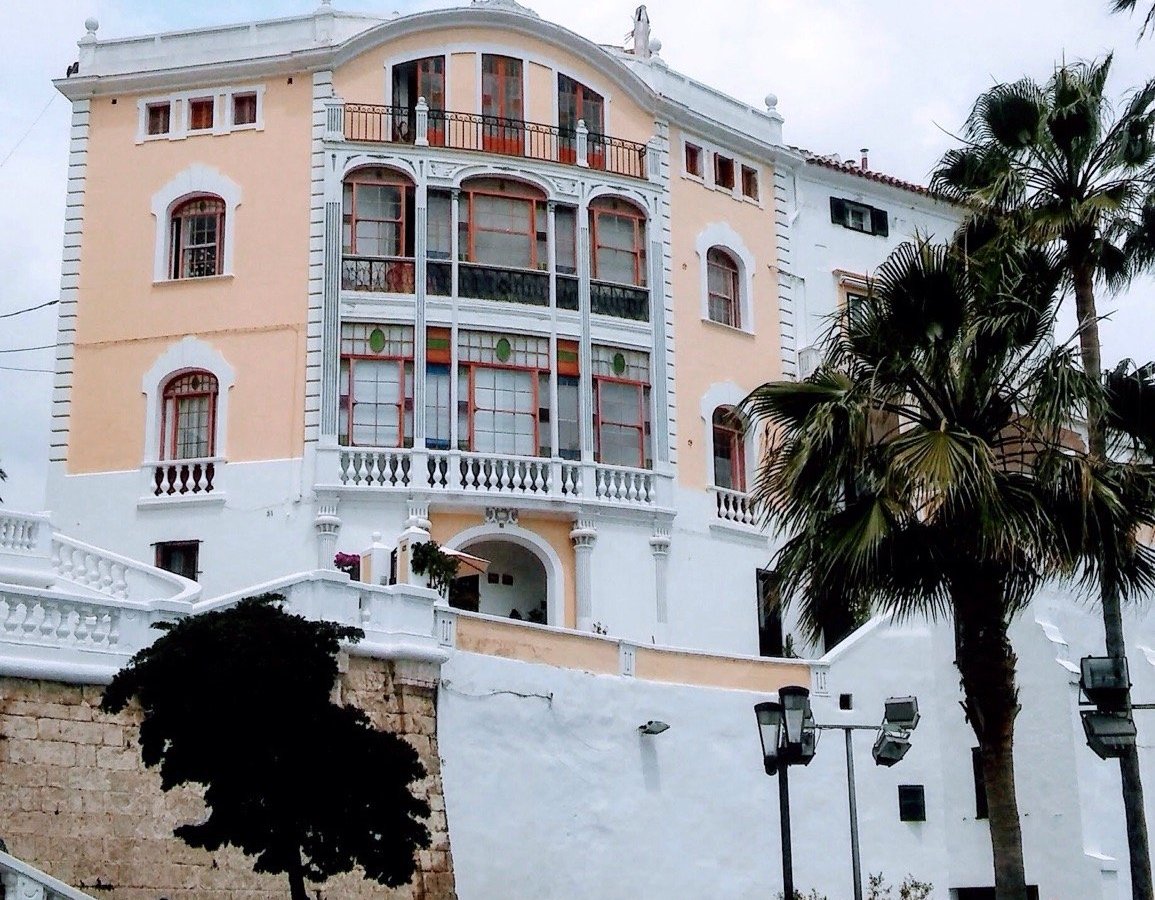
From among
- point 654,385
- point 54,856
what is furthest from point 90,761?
point 654,385

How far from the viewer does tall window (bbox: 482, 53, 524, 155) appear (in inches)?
1358

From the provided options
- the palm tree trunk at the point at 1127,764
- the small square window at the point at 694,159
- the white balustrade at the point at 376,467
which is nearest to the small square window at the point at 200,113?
the white balustrade at the point at 376,467

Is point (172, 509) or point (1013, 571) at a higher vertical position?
point (172, 509)

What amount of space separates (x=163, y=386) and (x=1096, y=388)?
20.1 m

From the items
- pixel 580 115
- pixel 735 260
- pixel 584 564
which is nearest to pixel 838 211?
pixel 735 260

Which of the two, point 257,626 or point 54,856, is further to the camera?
point 54,856

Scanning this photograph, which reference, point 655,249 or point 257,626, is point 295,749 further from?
point 655,249

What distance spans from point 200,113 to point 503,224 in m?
6.45

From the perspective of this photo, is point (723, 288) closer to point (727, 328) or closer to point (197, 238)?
point (727, 328)

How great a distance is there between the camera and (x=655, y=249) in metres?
35.4

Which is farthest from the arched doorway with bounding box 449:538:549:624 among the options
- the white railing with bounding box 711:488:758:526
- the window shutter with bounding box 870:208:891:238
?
the window shutter with bounding box 870:208:891:238

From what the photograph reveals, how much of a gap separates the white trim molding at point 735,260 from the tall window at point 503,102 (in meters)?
4.57

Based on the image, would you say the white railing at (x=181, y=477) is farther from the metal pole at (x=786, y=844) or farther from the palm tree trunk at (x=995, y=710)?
the palm tree trunk at (x=995, y=710)

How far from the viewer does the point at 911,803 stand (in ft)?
98.0
